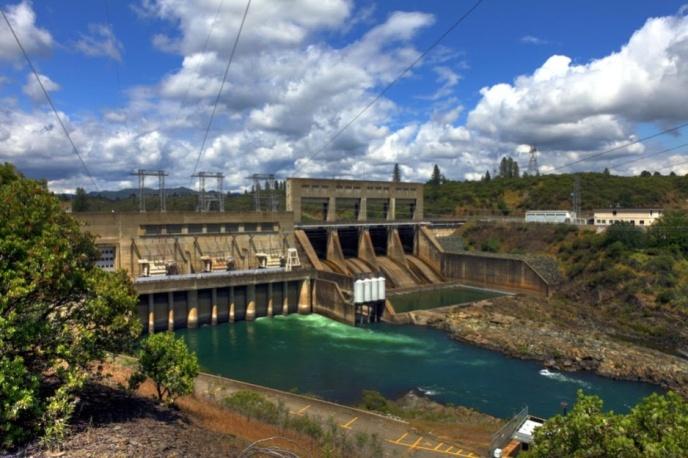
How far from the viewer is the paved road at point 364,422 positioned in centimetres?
1439

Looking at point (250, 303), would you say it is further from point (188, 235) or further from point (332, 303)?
point (188, 235)

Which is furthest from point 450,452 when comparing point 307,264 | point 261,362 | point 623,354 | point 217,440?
point 307,264

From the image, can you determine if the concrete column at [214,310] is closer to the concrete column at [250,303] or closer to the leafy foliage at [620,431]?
the concrete column at [250,303]

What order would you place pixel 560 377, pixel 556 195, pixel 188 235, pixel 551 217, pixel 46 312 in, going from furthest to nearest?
1. pixel 556 195
2. pixel 551 217
3. pixel 188 235
4. pixel 560 377
5. pixel 46 312

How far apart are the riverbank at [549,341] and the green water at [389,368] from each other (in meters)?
0.82

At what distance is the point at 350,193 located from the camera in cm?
5175

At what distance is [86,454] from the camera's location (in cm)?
898

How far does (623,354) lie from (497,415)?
10.6 meters

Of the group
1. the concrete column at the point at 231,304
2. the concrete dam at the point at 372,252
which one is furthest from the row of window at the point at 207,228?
the concrete column at the point at 231,304

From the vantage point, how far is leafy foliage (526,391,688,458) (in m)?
6.82

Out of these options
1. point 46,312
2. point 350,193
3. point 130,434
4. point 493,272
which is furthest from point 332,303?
point 46,312

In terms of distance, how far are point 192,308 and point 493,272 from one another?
27.6 meters

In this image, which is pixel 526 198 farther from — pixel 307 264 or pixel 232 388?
pixel 232 388

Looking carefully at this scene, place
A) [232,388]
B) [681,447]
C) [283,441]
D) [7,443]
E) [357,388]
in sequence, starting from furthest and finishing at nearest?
1. [357,388]
2. [232,388]
3. [283,441]
4. [7,443]
5. [681,447]
